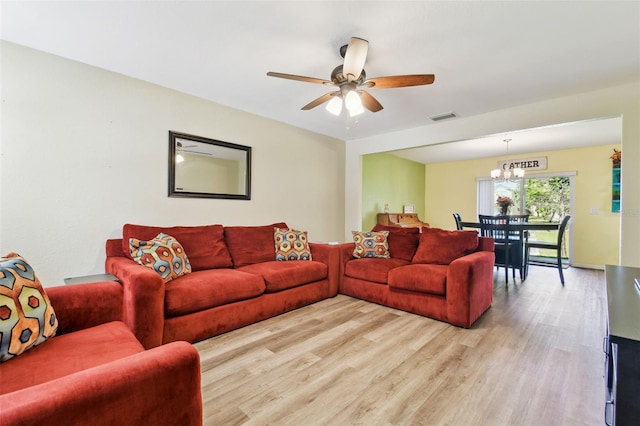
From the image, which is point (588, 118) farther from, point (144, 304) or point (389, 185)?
point (144, 304)

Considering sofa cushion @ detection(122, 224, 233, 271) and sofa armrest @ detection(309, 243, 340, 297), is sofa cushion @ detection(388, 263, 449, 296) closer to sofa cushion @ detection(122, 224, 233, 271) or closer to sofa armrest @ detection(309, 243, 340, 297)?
sofa armrest @ detection(309, 243, 340, 297)

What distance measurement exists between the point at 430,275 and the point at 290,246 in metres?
1.61

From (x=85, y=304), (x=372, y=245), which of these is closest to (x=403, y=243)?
(x=372, y=245)

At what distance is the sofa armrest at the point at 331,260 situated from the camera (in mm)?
3441

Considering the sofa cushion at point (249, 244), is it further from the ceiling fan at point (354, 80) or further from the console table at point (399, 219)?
the console table at point (399, 219)

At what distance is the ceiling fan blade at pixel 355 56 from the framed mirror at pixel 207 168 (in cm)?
198

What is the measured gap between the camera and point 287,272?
9.70ft

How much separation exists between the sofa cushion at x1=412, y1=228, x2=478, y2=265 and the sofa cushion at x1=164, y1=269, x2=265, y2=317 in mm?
1867

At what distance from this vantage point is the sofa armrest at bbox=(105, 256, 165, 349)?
6.31ft

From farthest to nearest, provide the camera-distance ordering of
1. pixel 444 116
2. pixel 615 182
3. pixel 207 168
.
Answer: pixel 615 182 < pixel 444 116 < pixel 207 168

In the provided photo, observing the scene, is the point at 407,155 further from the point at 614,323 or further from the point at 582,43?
the point at 614,323

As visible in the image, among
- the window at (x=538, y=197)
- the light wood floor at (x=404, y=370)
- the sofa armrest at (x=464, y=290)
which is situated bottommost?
the light wood floor at (x=404, y=370)

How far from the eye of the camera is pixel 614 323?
1117 mm

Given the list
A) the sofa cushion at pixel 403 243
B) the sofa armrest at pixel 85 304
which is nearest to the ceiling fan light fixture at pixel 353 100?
the sofa cushion at pixel 403 243
